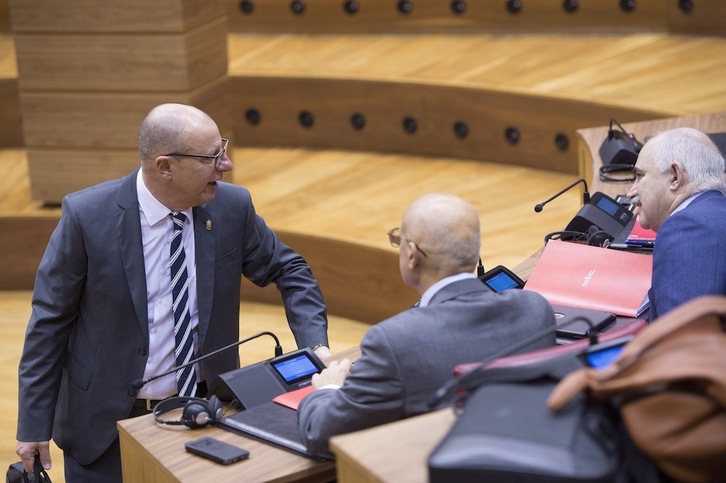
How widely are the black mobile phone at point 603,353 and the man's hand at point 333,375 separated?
0.46 m

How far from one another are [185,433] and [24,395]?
413 millimetres

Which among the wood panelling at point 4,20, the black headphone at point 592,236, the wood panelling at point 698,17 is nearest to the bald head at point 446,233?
the black headphone at point 592,236

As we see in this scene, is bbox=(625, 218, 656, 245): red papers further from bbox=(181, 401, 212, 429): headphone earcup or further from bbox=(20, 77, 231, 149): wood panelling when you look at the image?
bbox=(20, 77, 231, 149): wood panelling

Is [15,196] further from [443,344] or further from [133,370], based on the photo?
[443,344]

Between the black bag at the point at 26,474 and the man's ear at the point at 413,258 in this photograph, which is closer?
the man's ear at the point at 413,258

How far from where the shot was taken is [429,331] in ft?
4.66

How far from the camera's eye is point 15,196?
13.4 feet

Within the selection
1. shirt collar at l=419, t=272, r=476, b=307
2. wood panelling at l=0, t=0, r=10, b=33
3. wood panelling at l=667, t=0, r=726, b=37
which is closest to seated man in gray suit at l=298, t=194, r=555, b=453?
shirt collar at l=419, t=272, r=476, b=307

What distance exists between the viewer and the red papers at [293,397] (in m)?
1.66

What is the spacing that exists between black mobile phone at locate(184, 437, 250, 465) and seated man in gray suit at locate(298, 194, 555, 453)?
3.9 inches

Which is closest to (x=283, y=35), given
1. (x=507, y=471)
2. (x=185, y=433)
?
(x=185, y=433)

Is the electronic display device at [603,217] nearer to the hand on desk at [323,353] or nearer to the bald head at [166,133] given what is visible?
the hand on desk at [323,353]

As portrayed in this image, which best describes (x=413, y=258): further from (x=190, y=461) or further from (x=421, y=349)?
(x=190, y=461)

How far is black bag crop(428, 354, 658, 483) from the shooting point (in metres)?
1.05
